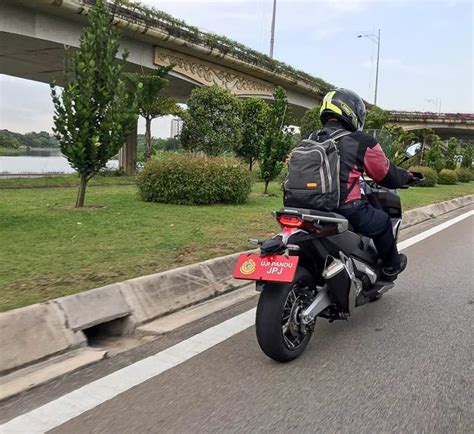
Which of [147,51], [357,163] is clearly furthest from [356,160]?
[147,51]

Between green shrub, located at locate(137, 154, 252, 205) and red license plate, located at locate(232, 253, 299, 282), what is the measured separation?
818 centimetres

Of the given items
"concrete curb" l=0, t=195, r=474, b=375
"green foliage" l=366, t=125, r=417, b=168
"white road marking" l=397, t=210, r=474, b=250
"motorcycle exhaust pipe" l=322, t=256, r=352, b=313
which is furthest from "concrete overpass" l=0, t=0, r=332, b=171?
"motorcycle exhaust pipe" l=322, t=256, r=352, b=313

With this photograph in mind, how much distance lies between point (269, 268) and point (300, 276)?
11.8 inches

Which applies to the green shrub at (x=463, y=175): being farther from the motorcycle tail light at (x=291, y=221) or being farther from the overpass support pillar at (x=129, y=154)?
the motorcycle tail light at (x=291, y=221)

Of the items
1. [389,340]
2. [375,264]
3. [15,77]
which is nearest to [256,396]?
[389,340]

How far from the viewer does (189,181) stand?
38.9ft

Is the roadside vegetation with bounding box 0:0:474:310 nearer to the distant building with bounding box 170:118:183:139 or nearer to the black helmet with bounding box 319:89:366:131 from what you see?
the black helmet with bounding box 319:89:366:131

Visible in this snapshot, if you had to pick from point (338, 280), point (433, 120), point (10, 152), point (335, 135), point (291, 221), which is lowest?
point (10, 152)

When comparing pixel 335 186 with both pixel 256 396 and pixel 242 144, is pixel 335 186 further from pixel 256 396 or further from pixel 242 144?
pixel 242 144

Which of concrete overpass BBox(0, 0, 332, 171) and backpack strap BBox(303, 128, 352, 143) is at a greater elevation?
concrete overpass BBox(0, 0, 332, 171)

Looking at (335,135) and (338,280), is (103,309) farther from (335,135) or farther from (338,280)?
(335,135)

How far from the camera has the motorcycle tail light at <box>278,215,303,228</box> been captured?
3.81m

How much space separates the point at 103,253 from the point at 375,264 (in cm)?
319

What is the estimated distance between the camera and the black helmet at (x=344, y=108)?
13.9ft
